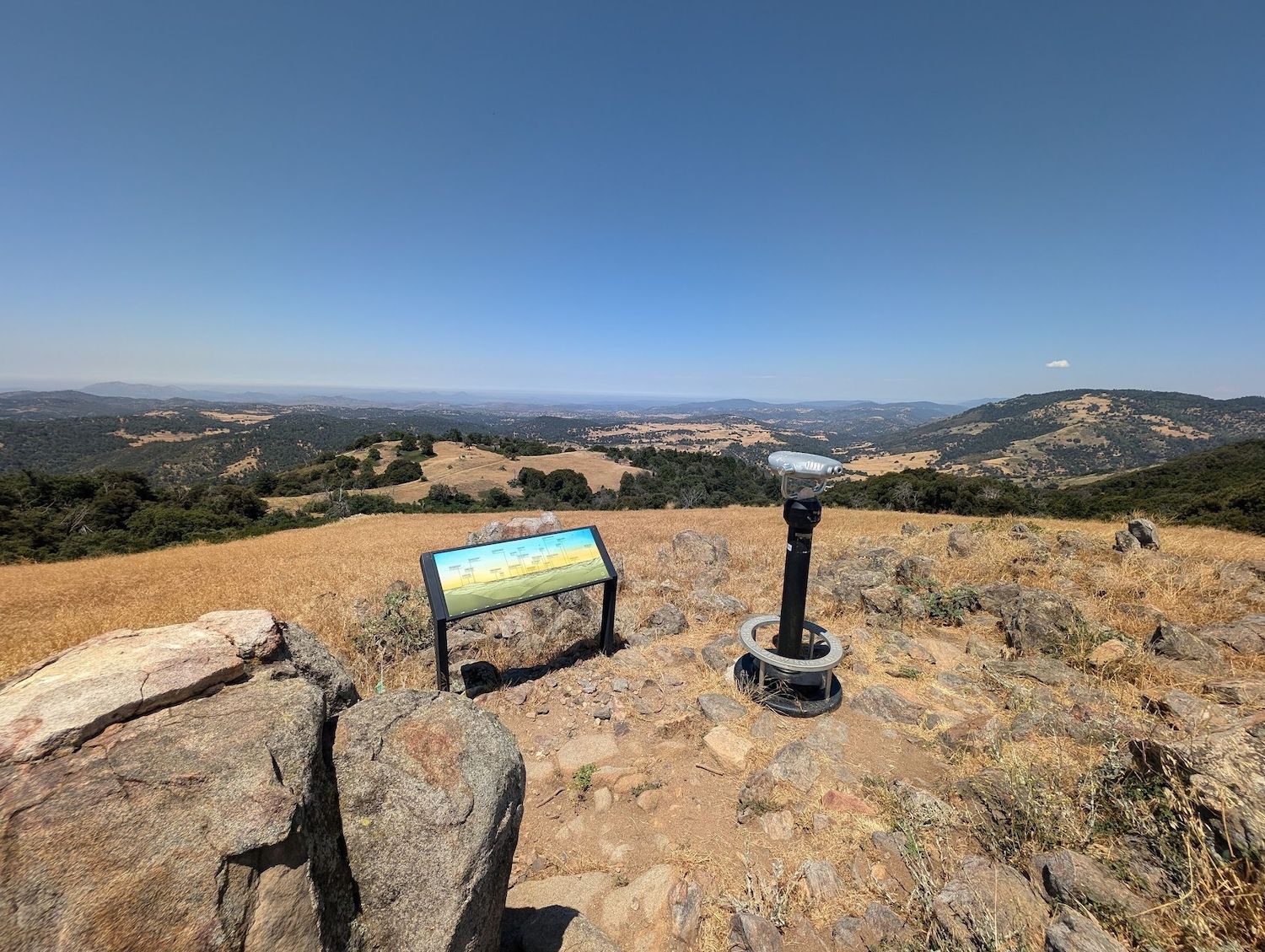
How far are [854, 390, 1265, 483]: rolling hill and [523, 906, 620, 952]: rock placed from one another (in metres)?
119

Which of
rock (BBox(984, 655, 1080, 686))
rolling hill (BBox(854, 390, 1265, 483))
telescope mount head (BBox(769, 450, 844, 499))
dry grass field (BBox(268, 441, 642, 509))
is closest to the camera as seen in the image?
telescope mount head (BBox(769, 450, 844, 499))

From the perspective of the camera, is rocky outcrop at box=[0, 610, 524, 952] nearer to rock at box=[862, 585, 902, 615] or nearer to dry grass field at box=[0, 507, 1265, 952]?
dry grass field at box=[0, 507, 1265, 952]

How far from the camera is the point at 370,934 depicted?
1978mm

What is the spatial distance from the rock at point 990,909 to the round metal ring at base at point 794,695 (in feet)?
7.38

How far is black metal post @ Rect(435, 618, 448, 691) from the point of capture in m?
5.52

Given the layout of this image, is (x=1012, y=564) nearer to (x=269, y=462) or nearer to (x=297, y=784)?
(x=297, y=784)

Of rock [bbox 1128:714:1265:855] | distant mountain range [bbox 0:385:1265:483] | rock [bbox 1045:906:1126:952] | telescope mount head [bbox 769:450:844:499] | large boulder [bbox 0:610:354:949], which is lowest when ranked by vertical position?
distant mountain range [bbox 0:385:1265:483]

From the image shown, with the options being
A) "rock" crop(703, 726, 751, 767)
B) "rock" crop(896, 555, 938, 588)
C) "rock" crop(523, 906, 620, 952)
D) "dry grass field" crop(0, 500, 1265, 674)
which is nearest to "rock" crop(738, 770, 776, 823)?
"rock" crop(703, 726, 751, 767)

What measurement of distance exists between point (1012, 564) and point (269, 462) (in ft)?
419

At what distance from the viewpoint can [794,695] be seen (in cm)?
556

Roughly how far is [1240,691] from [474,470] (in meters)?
61.3

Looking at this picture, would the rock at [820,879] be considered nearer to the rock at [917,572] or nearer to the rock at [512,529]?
the rock at [917,572]

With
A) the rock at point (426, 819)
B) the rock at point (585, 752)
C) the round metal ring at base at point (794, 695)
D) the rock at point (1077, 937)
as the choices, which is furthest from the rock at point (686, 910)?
the round metal ring at base at point (794, 695)

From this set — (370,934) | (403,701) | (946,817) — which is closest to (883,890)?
(946,817)
